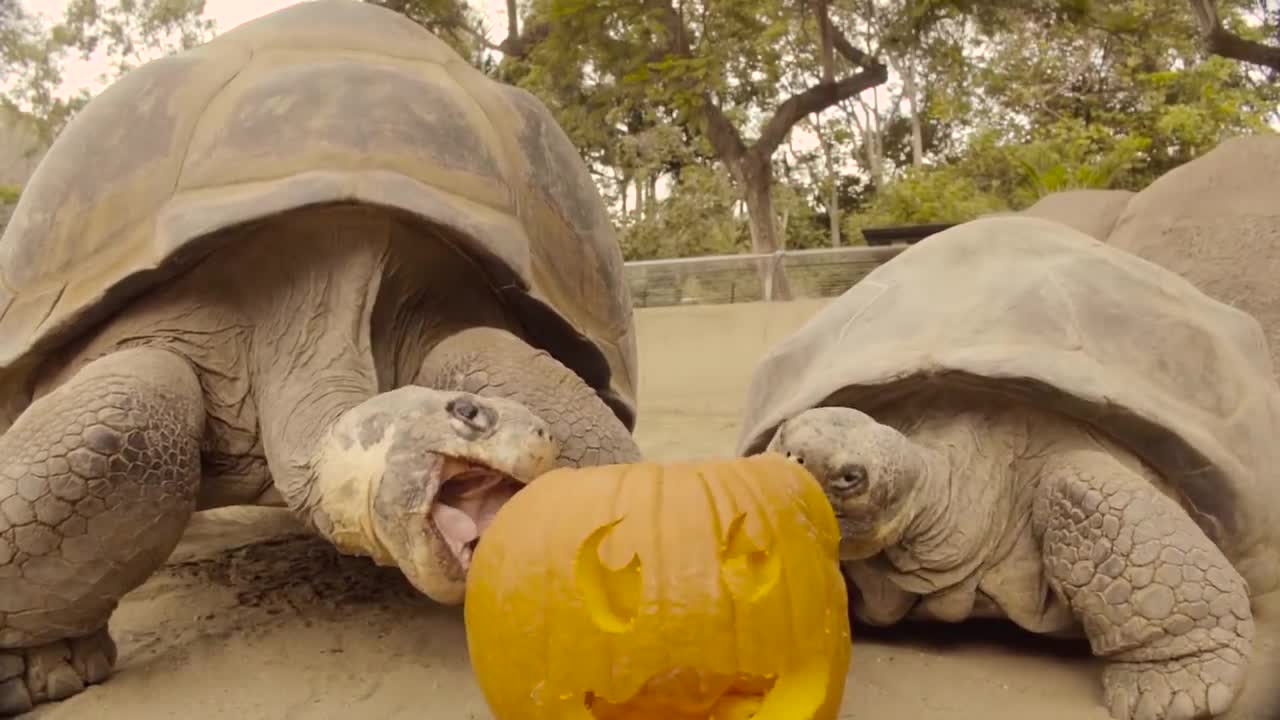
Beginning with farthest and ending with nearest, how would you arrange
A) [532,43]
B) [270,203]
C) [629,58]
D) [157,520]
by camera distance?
[532,43] → [629,58] → [270,203] → [157,520]

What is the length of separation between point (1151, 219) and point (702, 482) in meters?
4.23

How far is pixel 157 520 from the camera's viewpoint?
2.23 m

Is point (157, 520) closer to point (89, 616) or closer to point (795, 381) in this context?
point (89, 616)

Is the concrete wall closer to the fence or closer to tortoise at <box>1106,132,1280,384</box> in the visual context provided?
the fence

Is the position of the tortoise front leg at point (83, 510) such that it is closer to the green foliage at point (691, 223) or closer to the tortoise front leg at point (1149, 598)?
the tortoise front leg at point (1149, 598)

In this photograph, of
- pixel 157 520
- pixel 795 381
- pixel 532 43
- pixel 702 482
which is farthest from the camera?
pixel 532 43

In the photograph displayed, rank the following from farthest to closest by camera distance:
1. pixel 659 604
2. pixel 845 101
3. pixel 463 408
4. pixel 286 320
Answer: pixel 845 101, pixel 286 320, pixel 463 408, pixel 659 604

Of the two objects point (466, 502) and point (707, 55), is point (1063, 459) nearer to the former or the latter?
point (466, 502)

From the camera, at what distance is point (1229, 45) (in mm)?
9438

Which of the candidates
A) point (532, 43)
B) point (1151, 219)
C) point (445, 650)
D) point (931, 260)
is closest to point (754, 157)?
point (532, 43)

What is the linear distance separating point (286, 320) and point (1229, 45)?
30.3 feet

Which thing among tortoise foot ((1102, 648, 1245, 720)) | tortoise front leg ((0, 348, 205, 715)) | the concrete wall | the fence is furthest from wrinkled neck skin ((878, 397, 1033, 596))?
the fence

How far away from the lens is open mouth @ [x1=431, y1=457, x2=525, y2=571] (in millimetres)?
1881

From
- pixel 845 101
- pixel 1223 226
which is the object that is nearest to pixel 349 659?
pixel 1223 226
